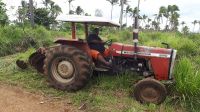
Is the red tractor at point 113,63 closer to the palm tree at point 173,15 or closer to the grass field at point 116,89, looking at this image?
the grass field at point 116,89

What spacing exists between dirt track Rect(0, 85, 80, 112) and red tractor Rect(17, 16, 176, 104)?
680 mm

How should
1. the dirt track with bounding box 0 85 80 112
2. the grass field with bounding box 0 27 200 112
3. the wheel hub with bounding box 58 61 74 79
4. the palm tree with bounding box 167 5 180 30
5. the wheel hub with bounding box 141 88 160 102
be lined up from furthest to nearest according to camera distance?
the palm tree with bounding box 167 5 180 30 → the wheel hub with bounding box 58 61 74 79 → the wheel hub with bounding box 141 88 160 102 → the grass field with bounding box 0 27 200 112 → the dirt track with bounding box 0 85 80 112

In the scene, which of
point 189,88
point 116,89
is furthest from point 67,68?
point 189,88

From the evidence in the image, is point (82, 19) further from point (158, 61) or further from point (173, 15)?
point (173, 15)

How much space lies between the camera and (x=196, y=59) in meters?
11.3

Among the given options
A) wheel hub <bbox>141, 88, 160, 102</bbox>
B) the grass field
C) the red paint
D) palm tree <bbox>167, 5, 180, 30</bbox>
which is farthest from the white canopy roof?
palm tree <bbox>167, 5, 180, 30</bbox>

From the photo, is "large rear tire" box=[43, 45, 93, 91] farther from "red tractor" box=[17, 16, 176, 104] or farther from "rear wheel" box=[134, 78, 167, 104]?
"rear wheel" box=[134, 78, 167, 104]

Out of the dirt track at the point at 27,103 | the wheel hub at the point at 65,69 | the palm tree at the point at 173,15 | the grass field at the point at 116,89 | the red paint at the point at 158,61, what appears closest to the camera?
the dirt track at the point at 27,103

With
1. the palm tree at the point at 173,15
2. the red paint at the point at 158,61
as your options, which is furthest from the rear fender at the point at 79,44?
the palm tree at the point at 173,15

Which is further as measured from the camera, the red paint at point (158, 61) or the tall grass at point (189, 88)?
the red paint at point (158, 61)

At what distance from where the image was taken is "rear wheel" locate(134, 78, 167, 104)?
7668mm

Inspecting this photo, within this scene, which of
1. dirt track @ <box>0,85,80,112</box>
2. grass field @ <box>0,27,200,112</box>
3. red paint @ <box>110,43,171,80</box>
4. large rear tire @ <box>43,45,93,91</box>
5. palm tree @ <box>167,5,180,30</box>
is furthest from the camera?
palm tree @ <box>167,5,180,30</box>

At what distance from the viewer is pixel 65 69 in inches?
339

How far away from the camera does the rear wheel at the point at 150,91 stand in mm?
7668
